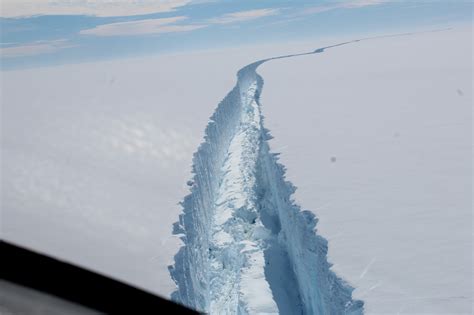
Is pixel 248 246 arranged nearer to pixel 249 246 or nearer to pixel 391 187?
pixel 249 246

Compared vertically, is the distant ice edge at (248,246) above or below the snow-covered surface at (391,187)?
below

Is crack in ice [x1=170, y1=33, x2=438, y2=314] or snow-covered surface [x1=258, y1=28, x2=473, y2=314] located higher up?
snow-covered surface [x1=258, y1=28, x2=473, y2=314]

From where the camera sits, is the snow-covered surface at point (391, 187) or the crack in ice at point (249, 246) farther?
the crack in ice at point (249, 246)

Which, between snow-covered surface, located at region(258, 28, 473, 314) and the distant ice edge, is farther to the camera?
the distant ice edge

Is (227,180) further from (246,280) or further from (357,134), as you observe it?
(246,280)

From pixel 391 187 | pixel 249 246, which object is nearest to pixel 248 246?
pixel 249 246
